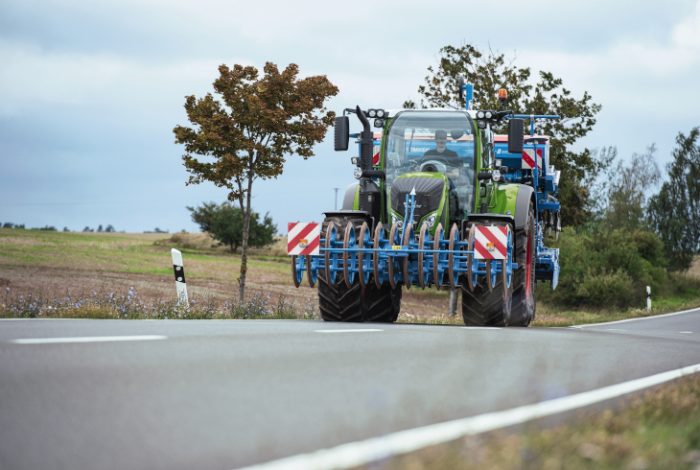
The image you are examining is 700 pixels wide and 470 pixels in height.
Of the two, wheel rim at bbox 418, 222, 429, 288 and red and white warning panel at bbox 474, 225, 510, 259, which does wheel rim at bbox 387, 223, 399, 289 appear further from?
red and white warning panel at bbox 474, 225, 510, 259

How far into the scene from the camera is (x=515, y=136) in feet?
47.1

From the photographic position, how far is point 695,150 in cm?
8562

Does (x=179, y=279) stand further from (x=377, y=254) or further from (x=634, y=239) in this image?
(x=634, y=239)

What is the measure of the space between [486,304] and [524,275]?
1.91 meters

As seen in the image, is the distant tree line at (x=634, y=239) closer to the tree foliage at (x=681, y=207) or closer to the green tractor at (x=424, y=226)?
the tree foliage at (x=681, y=207)

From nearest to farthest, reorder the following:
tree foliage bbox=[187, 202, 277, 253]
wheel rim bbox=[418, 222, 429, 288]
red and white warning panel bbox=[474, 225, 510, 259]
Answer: wheel rim bbox=[418, 222, 429, 288], red and white warning panel bbox=[474, 225, 510, 259], tree foliage bbox=[187, 202, 277, 253]

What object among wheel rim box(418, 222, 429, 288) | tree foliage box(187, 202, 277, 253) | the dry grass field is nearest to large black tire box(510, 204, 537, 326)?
wheel rim box(418, 222, 429, 288)

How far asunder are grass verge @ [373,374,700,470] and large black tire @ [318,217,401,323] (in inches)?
358

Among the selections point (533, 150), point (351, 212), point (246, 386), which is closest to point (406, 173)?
point (351, 212)

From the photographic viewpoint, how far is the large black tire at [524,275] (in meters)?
15.6

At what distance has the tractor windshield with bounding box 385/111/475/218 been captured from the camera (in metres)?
15.1

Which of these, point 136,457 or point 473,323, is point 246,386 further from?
point 473,323

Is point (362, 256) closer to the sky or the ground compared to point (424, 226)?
closer to the ground

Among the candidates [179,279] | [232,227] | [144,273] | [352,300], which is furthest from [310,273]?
[232,227]
